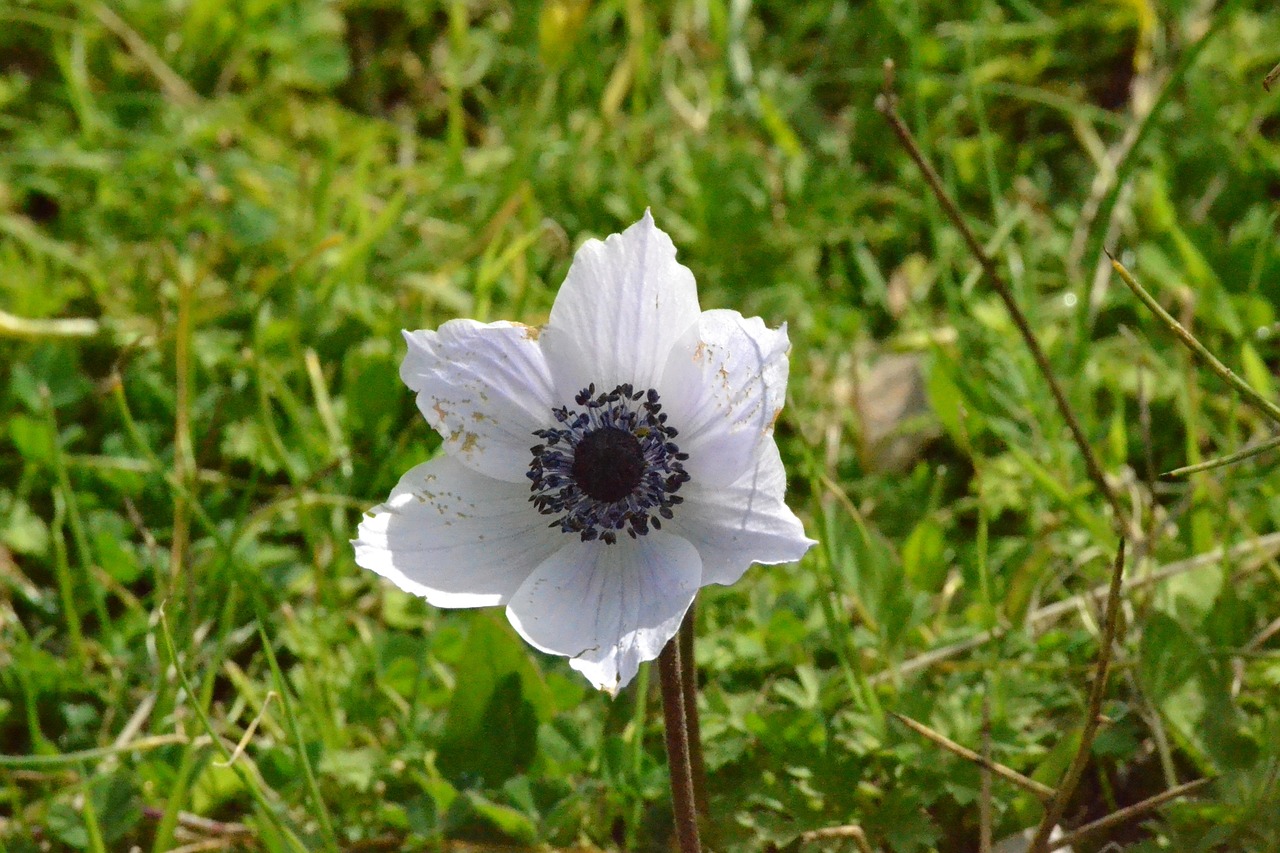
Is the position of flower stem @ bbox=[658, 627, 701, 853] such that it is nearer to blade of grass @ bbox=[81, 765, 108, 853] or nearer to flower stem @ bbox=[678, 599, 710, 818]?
flower stem @ bbox=[678, 599, 710, 818]

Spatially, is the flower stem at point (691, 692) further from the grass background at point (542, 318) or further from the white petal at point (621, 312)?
the white petal at point (621, 312)

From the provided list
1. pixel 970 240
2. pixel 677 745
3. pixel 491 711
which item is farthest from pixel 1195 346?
pixel 491 711

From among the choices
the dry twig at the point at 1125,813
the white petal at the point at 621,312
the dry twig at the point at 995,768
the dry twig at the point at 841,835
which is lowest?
the dry twig at the point at 1125,813

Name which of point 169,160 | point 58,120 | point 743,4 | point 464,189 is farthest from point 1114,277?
point 58,120

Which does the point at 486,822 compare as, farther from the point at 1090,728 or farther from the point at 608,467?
the point at 1090,728

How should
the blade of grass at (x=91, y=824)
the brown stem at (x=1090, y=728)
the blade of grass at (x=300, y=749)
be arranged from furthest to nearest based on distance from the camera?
1. the blade of grass at (x=91, y=824)
2. the blade of grass at (x=300, y=749)
3. the brown stem at (x=1090, y=728)

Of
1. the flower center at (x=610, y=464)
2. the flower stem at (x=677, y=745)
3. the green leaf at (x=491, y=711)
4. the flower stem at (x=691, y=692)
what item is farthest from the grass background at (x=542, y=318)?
the flower center at (x=610, y=464)

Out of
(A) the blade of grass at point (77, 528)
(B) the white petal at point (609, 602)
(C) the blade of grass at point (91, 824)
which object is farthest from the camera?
(A) the blade of grass at point (77, 528)

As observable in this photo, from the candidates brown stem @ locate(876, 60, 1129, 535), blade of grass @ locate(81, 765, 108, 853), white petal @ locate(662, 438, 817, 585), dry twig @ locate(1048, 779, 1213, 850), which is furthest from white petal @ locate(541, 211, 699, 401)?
blade of grass @ locate(81, 765, 108, 853)
